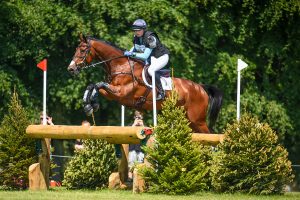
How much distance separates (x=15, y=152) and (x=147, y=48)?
335cm

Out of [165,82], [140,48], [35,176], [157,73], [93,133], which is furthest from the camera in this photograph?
[165,82]

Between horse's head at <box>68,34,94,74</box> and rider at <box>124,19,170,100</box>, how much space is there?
81 cm

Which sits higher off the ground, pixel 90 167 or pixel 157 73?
pixel 157 73

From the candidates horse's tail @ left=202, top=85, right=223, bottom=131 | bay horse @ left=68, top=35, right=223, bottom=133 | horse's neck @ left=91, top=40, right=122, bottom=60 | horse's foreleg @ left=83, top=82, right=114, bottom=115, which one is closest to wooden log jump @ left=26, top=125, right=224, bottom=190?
horse's foreleg @ left=83, top=82, right=114, bottom=115

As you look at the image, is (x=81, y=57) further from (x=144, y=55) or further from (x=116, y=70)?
(x=144, y=55)

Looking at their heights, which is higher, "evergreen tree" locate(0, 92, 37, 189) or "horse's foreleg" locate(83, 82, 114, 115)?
"horse's foreleg" locate(83, 82, 114, 115)

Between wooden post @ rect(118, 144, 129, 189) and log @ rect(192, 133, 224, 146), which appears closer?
log @ rect(192, 133, 224, 146)

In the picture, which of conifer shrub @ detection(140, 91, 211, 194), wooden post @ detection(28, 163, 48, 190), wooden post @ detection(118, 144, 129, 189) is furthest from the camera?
wooden post @ detection(118, 144, 129, 189)

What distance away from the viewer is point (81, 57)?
1686 centimetres

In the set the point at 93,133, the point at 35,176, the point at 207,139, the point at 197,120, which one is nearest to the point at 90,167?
the point at 35,176

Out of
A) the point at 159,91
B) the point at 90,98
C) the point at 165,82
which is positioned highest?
the point at 165,82

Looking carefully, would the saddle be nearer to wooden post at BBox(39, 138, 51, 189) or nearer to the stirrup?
the stirrup

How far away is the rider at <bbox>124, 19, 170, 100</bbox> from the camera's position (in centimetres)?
1647

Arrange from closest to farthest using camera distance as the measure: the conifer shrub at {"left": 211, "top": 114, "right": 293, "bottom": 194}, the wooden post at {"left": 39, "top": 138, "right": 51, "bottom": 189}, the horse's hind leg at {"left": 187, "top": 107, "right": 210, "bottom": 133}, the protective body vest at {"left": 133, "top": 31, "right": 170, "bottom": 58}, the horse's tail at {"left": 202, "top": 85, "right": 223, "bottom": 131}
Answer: the conifer shrub at {"left": 211, "top": 114, "right": 293, "bottom": 194}, the wooden post at {"left": 39, "top": 138, "right": 51, "bottom": 189}, the protective body vest at {"left": 133, "top": 31, "right": 170, "bottom": 58}, the horse's hind leg at {"left": 187, "top": 107, "right": 210, "bottom": 133}, the horse's tail at {"left": 202, "top": 85, "right": 223, "bottom": 131}
